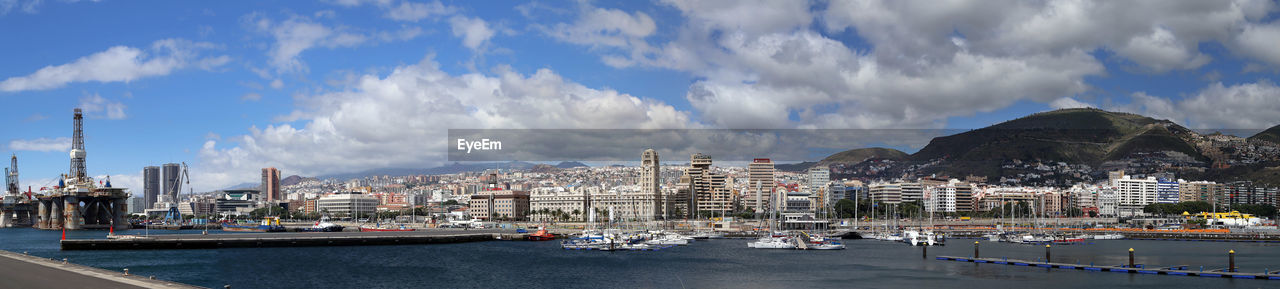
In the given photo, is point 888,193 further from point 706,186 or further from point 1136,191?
point 1136,191

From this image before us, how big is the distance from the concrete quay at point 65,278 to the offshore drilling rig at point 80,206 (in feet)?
282

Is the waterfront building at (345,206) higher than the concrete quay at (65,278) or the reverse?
the reverse

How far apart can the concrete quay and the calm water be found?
22.6ft

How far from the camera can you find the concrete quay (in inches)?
906

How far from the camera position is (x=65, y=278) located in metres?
25.4

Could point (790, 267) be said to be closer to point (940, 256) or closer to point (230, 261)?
point (940, 256)

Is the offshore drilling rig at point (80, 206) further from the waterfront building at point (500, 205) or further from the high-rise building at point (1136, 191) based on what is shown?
the high-rise building at point (1136, 191)

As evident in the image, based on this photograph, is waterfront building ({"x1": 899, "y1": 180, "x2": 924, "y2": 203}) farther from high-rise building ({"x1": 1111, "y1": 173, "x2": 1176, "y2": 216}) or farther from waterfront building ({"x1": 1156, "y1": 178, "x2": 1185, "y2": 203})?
waterfront building ({"x1": 1156, "y1": 178, "x2": 1185, "y2": 203})

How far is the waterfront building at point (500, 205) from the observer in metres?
153

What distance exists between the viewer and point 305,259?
51.4m

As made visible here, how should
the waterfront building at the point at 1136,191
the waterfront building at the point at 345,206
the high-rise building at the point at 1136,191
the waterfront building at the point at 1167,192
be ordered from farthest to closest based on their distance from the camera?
1. the waterfront building at the point at 345,206
2. the waterfront building at the point at 1136,191
3. the high-rise building at the point at 1136,191
4. the waterfront building at the point at 1167,192

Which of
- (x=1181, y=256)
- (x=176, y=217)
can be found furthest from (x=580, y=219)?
(x=1181, y=256)

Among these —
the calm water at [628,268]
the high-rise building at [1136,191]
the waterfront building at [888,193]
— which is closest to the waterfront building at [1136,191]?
the high-rise building at [1136,191]

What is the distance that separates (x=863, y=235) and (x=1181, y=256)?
1395 inches
